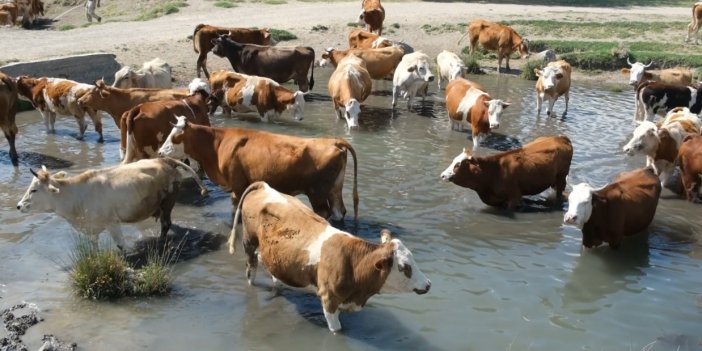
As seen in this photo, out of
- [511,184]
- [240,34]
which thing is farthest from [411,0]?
[511,184]

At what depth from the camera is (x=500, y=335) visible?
7461 mm

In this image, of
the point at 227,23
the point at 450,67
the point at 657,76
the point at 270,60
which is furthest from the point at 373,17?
the point at 657,76

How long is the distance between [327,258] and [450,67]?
12.8 metres

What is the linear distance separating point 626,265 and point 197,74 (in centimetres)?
1404

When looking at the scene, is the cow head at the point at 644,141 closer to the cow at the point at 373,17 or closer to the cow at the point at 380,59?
the cow at the point at 380,59

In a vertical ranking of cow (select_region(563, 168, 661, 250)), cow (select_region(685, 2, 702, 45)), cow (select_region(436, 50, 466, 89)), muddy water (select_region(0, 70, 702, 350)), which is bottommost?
muddy water (select_region(0, 70, 702, 350))

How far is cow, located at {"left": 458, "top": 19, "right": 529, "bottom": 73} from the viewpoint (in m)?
23.5

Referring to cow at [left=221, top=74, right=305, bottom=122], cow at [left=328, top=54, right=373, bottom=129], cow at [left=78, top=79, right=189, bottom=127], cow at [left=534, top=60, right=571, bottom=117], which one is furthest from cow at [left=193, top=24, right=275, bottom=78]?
cow at [left=534, top=60, right=571, bottom=117]

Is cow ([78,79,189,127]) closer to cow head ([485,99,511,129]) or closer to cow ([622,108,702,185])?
cow head ([485,99,511,129])

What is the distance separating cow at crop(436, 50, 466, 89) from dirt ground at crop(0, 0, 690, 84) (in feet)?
15.8

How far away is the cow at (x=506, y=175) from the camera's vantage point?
11141mm

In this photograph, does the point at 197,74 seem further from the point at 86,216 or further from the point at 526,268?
the point at 526,268

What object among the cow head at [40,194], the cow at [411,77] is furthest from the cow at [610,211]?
the cow at [411,77]

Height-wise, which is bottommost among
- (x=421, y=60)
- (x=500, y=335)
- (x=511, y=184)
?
(x=500, y=335)
